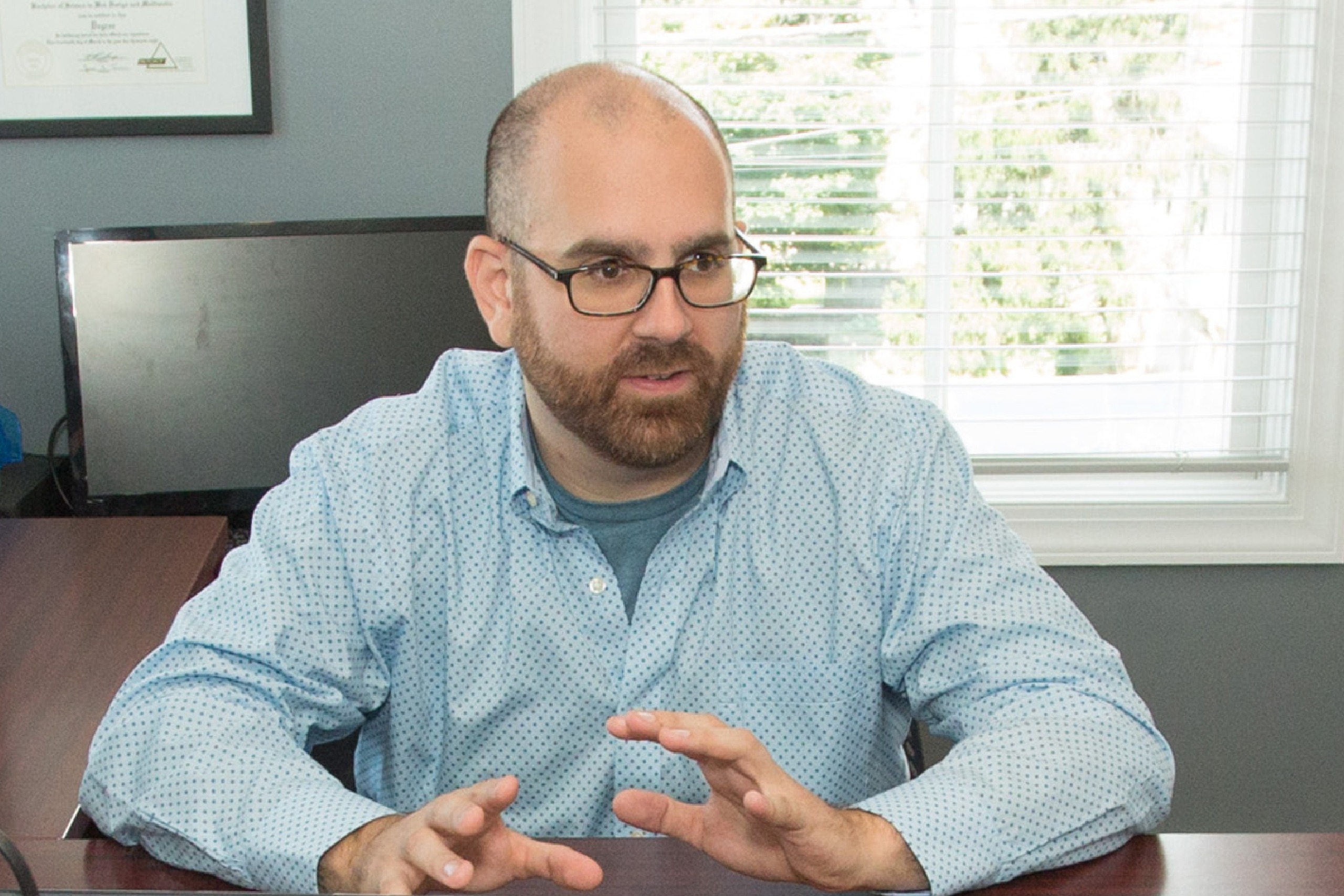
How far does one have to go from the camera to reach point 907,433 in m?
1.44

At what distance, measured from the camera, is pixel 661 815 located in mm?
1002

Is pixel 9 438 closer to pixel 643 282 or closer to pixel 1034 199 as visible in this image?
pixel 643 282

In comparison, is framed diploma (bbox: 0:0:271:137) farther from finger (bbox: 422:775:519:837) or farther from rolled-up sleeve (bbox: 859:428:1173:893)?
finger (bbox: 422:775:519:837)

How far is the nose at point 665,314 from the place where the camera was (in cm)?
128

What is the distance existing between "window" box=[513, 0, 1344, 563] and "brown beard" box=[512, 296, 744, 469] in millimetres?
1236

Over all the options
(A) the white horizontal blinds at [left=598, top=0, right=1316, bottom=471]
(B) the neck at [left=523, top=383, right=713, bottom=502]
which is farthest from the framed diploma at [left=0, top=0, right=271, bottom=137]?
(B) the neck at [left=523, top=383, right=713, bottom=502]

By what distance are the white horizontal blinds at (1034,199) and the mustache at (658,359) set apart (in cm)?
126

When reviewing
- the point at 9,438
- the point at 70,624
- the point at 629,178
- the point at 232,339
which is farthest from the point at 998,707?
the point at 9,438

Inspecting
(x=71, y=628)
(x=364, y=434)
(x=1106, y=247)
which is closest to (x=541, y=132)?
(x=364, y=434)

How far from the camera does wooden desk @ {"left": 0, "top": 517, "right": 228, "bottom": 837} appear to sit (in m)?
1.25

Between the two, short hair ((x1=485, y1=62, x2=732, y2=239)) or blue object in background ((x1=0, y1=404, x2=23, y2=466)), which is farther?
blue object in background ((x1=0, y1=404, x2=23, y2=466))

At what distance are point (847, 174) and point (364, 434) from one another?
1316 mm

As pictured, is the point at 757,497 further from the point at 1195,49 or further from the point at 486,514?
the point at 1195,49
